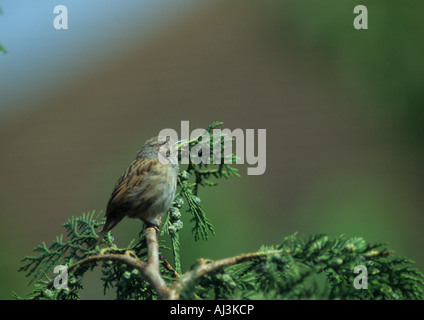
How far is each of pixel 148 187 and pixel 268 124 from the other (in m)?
15.6

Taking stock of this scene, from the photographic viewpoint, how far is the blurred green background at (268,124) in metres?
7.01

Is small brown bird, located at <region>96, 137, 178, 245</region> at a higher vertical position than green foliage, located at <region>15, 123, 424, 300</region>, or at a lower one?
higher

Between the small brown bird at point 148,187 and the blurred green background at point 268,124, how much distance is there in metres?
1.45

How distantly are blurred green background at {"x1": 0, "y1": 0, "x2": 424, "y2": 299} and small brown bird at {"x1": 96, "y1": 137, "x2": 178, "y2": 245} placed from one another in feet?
4.74

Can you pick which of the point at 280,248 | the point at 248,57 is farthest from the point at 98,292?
the point at 248,57

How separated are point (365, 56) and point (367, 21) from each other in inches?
21.0

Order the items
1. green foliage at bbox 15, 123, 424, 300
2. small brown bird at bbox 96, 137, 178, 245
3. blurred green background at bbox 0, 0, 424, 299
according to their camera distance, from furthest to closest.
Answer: blurred green background at bbox 0, 0, 424, 299 < small brown bird at bbox 96, 137, 178, 245 < green foliage at bbox 15, 123, 424, 300

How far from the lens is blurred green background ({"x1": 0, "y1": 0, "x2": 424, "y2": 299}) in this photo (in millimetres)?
7010

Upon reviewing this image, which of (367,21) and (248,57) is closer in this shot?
(367,21)

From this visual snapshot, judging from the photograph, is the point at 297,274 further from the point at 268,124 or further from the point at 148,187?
the point at 268,124

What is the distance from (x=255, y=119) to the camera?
18.8 metres

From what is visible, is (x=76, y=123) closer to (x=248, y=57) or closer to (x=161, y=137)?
(x=248, y=57)

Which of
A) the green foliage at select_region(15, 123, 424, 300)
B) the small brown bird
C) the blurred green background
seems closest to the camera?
the green foliage at select_region(15, 123, 424, 300)
